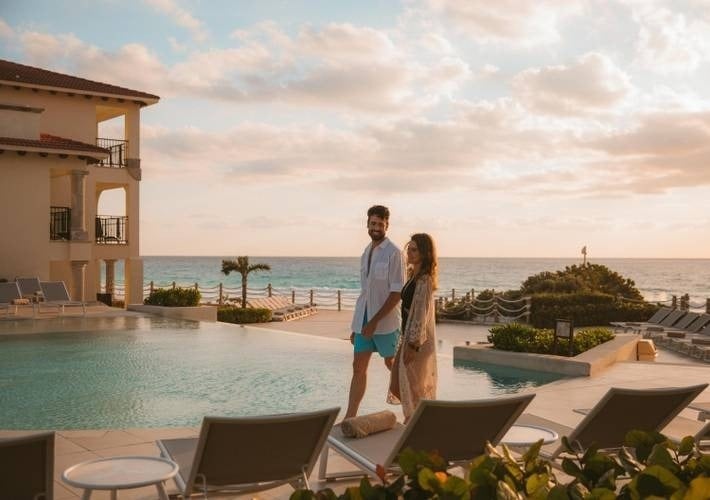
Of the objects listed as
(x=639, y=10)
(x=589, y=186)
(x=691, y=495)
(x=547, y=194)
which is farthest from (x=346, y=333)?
(x=547, y=194)

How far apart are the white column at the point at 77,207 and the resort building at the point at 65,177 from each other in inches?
1.2

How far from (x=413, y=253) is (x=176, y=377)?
6221 mm

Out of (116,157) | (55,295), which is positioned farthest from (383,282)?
(116,157)

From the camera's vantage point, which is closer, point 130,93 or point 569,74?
point 569,74

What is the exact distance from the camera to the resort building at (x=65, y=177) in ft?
77.8

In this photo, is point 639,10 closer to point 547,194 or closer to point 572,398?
point 572,398

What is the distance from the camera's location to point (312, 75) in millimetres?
27703

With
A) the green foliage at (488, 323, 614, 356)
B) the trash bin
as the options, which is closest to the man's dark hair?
the green foliage at (488, 323, 614, 356)

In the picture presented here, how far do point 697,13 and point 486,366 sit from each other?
9.83 metres

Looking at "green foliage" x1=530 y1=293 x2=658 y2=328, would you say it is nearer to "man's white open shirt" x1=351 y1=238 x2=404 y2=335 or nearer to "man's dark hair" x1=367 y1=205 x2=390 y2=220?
"man's white open shirt" x1=351 y1=238 x2=404 y2=335

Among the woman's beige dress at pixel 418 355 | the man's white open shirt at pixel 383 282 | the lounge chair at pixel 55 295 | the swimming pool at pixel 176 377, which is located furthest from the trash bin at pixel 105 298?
the woman's beige dress at pixel 418 355

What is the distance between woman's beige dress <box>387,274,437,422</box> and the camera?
668 cm

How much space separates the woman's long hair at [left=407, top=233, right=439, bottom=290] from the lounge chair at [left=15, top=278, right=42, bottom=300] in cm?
1638

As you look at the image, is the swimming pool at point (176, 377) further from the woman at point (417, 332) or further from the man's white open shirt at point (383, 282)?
the woman at point (417, 332)
